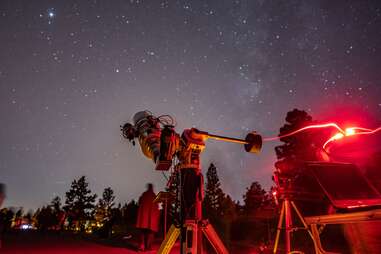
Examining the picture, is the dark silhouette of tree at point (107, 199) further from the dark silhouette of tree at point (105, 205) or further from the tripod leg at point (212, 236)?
the tripod leg at point (212, 236)

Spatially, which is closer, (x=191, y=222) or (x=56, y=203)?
(x=191, y=222)

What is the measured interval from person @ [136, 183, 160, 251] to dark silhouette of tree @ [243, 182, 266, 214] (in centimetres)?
4147

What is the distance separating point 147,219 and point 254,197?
43.3 m

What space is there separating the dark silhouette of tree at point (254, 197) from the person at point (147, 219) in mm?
41474

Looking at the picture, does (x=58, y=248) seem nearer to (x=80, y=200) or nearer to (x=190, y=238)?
(x=190, y=238)

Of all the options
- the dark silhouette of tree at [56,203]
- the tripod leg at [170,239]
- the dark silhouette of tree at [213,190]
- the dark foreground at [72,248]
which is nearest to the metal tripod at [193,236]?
the tripod leg at [170,239]

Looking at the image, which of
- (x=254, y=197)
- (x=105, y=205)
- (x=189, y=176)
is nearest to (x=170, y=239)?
(x=189, y=176)

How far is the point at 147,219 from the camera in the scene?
8.60 m

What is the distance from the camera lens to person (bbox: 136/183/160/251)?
8492mm

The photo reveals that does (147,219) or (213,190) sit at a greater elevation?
(213,190)

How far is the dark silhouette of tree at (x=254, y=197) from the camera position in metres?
47.7

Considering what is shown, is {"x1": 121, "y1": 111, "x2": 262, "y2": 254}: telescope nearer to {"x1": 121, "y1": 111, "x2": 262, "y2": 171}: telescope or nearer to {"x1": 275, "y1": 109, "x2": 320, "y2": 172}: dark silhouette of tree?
{"x1": 121, "y1": 111, "x2": 262, "y2": 171}: telescope

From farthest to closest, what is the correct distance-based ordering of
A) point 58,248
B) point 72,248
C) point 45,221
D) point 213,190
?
point 213,190, point 45,221, point 72,248, point 58,248

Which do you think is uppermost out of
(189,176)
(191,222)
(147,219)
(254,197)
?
(254,197)
